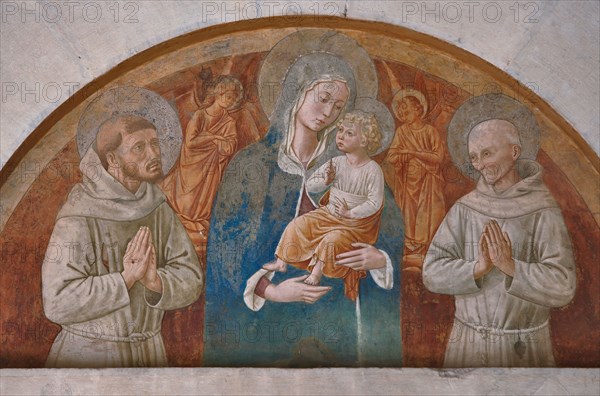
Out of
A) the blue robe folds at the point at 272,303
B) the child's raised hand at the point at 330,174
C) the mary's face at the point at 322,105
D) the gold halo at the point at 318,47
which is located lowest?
the blue robe folds at the point at 272,303

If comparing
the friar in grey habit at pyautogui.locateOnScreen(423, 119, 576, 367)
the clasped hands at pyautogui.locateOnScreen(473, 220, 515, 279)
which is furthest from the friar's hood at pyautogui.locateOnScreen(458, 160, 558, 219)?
the clasped hands at pyautogui.locateOnScreen(473, 220, 515, 279)

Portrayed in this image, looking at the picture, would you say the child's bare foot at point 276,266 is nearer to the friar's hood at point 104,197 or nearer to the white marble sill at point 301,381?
the white marble sill at point 301,381

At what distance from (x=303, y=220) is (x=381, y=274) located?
62 centimetres

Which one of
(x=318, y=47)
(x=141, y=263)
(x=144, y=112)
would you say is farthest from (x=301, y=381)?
(x=318, y=47)

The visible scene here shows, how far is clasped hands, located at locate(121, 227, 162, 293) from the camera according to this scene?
7.04 meters

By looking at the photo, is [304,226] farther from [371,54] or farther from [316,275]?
[371,54]

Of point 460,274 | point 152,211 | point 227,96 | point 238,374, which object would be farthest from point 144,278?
point 460,274

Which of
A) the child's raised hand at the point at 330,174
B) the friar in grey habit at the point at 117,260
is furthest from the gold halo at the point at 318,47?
the friar in grey habit at the point at 117,260

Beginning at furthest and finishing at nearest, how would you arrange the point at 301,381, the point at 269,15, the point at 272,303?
1. the point at 269,15
2. the point at 272,303
3. the point at 301,381

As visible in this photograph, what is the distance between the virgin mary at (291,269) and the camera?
6.95 meters

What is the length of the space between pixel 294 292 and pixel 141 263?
101cm

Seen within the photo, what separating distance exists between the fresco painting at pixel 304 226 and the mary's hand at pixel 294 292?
0.04ft

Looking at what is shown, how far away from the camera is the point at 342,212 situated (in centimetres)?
722

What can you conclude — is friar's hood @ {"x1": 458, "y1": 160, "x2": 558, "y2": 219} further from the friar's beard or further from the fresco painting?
the friar's beard
